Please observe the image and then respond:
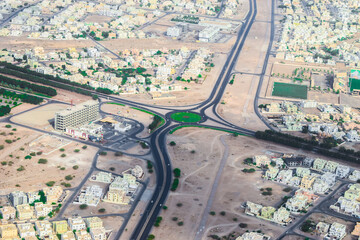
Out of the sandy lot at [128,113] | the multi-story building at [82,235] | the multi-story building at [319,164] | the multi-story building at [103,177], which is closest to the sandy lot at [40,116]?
the sandy lot at [128,113]

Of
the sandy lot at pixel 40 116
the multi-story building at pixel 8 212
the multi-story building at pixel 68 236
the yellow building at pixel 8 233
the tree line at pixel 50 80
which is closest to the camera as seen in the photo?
the yellow building at pixel 8 233

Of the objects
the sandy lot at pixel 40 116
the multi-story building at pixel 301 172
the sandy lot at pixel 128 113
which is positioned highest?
the multi-story building at pixel 301 172

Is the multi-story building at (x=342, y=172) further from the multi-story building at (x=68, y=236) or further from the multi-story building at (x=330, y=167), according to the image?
the multi-story building at (x=68, y=236)

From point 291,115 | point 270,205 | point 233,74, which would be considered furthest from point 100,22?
point 270,205

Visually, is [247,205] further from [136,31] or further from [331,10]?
[331,10]

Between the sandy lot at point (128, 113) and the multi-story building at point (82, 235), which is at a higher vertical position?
the sandy lot at point (128, 113)

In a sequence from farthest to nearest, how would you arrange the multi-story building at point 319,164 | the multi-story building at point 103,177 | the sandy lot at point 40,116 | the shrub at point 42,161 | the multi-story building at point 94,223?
the sandy lot at point 40,116 < the multi-story building at point 319,164 < the shrub at point 42,161 < the multi-story building at point 103,177 < the multi-story building at point 94,223

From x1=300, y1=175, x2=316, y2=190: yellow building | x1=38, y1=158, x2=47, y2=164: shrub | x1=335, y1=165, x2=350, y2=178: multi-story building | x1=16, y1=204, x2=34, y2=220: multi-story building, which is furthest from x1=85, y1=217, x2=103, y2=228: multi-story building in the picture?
x1=335, y1=165, x2=350, y2=178: multi-story building

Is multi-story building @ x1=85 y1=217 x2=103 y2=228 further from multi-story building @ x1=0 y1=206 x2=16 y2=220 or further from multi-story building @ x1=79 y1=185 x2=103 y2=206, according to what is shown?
multi-story building @ x1=0 y1=206 x2=16 y2=220
